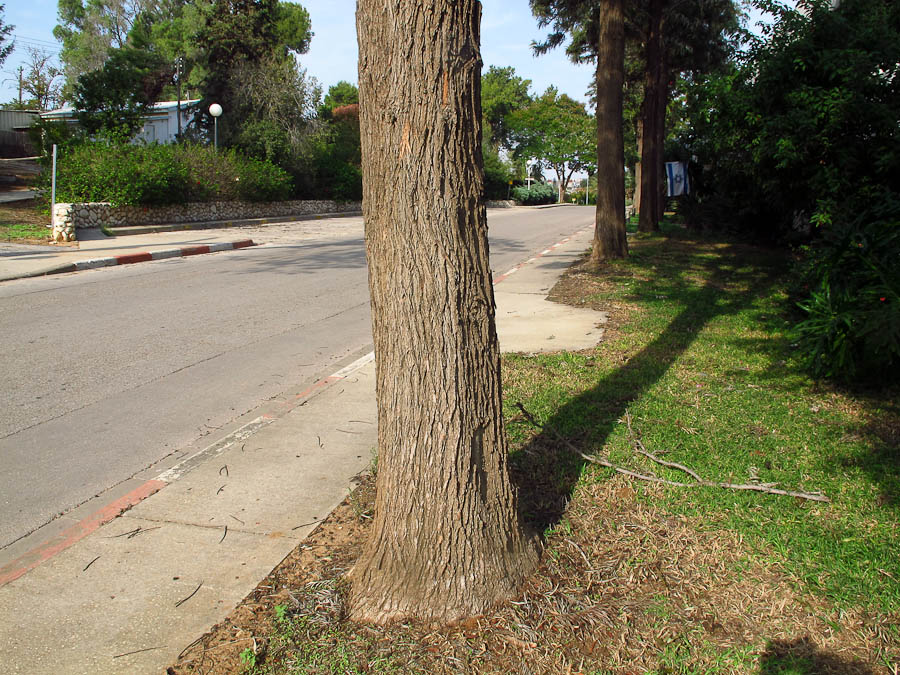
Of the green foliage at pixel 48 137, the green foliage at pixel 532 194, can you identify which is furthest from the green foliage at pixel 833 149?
the green foliage at pixel 532 194

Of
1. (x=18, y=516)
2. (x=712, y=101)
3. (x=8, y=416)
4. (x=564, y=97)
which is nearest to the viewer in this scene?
(x=18, y=516)

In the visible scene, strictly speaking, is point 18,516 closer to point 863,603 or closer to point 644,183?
point 863,603

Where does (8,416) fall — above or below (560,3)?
below

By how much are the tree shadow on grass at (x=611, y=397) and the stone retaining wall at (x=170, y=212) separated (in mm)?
14693

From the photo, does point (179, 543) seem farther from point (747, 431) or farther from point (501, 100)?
point (501, 100)

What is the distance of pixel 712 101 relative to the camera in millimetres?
11078

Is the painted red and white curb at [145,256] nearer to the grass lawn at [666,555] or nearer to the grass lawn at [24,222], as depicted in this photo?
the grass lawn at [24,222]

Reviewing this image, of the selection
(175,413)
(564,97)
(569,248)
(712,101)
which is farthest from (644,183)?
(564,97)

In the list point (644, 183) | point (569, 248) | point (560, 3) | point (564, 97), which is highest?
point (564, 97)

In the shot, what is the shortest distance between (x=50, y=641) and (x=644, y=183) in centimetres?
1967

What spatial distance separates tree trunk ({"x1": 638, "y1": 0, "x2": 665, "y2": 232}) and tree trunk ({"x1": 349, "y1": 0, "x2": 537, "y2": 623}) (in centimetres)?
1824

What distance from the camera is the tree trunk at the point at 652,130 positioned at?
19.5m

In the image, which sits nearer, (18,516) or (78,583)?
(78,583)

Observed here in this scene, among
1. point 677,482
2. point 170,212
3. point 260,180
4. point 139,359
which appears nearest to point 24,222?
point 170,212
